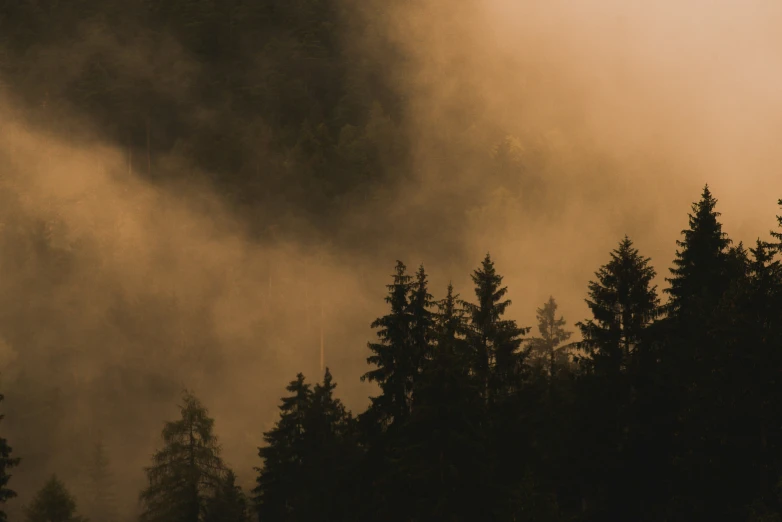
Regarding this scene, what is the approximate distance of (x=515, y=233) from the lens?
6078 inches

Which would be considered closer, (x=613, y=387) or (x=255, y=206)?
(x=613, y=387)

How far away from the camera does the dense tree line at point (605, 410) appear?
1975 centimetres

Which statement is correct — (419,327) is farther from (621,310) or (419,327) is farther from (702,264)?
(702,264)

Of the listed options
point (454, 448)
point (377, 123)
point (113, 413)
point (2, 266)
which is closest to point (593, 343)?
point (454, 448)

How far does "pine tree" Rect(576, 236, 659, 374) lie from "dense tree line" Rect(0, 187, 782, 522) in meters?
0.05


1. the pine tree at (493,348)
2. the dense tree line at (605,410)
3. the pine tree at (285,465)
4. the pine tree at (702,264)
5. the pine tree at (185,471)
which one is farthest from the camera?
the pine tree at (285,465)

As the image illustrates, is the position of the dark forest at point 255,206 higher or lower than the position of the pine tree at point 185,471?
higher

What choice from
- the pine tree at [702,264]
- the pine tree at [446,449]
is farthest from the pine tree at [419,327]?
the pine tree at [702,264]

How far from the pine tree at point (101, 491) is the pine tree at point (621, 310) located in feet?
263

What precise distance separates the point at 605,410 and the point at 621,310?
3.38 metres

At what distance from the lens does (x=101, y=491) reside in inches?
3718

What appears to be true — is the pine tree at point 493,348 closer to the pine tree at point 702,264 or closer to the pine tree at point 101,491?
the pine tree at point 702,264

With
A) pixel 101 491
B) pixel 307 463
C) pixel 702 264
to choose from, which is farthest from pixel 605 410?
pixel 101 491

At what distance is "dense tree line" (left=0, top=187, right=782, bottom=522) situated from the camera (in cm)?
1975
